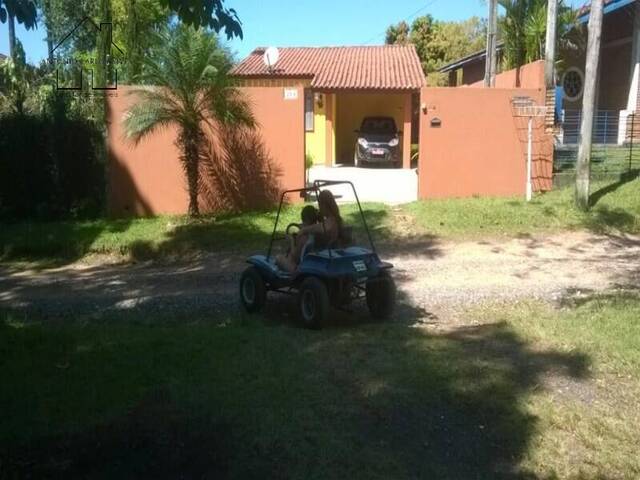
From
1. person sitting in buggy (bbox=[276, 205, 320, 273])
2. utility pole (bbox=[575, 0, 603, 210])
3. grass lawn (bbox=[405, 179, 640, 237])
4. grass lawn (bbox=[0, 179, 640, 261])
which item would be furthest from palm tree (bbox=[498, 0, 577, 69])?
person sitting in buggy (bbox=[276, 205, 320, 273])

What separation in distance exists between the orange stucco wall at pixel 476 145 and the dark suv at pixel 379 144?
27.9 ft

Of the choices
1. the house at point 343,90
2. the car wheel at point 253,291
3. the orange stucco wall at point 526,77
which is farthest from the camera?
the house at point 343,90

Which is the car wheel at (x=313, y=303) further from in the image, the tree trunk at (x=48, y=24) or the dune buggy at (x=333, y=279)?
the tree trunk at (x=48, y=24)

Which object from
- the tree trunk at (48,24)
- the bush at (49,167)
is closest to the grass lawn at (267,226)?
the bush at (49,167)

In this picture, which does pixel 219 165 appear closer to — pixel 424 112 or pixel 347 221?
pixel 347 221

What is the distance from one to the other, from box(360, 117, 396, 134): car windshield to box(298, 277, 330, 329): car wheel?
17309 millimetres

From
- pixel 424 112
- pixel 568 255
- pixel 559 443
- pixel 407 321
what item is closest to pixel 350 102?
pixel 424 112

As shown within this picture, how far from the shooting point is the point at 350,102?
25812 mm

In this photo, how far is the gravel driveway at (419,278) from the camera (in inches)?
324

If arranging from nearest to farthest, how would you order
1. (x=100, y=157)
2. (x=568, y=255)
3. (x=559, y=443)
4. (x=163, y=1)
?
(x=559, y=443) < (x=163, y=1) < (x=568, y=255) < (x=100, y=157)

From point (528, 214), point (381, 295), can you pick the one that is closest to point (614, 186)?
point (528, 214)

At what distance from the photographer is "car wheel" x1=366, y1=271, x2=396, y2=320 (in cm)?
703

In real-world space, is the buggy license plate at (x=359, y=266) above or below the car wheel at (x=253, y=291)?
above

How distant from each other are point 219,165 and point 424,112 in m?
4.11
